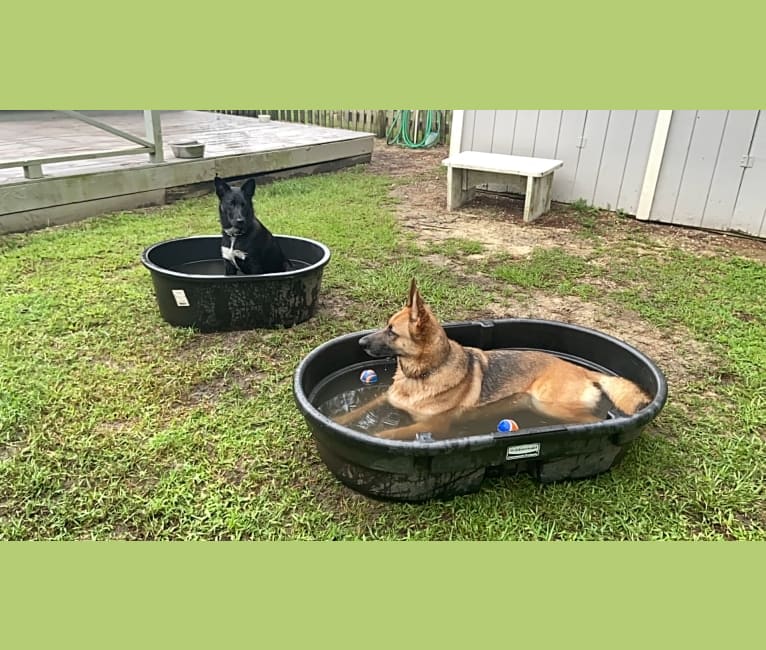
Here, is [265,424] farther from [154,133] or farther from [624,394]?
[154,133]

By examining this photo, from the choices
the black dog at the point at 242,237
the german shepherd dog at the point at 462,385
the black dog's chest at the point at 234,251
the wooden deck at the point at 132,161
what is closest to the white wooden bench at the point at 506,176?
the wooden deck at the point at 132,161

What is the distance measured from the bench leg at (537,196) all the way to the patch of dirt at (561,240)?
5.2 inches

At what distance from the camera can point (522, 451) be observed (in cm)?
279

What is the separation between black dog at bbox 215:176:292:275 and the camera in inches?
182

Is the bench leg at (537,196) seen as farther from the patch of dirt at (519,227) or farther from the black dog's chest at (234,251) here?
the black dog's chest at (234,251)

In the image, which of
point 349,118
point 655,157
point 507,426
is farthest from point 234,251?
point 349,118

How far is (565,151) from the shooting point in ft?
27.8

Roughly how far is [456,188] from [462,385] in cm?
560

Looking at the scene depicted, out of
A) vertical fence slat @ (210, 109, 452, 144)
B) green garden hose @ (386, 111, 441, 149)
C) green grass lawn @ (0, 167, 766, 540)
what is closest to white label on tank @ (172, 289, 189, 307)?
green grass lawn @ (0, 167, 766, 540)

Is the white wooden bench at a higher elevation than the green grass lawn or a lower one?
higher

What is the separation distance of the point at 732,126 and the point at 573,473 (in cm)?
624

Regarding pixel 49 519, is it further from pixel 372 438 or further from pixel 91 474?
pixel 372 438

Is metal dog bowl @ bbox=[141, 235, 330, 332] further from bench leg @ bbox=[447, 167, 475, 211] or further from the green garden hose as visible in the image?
the green garden hose

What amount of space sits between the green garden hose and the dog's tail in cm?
1098
